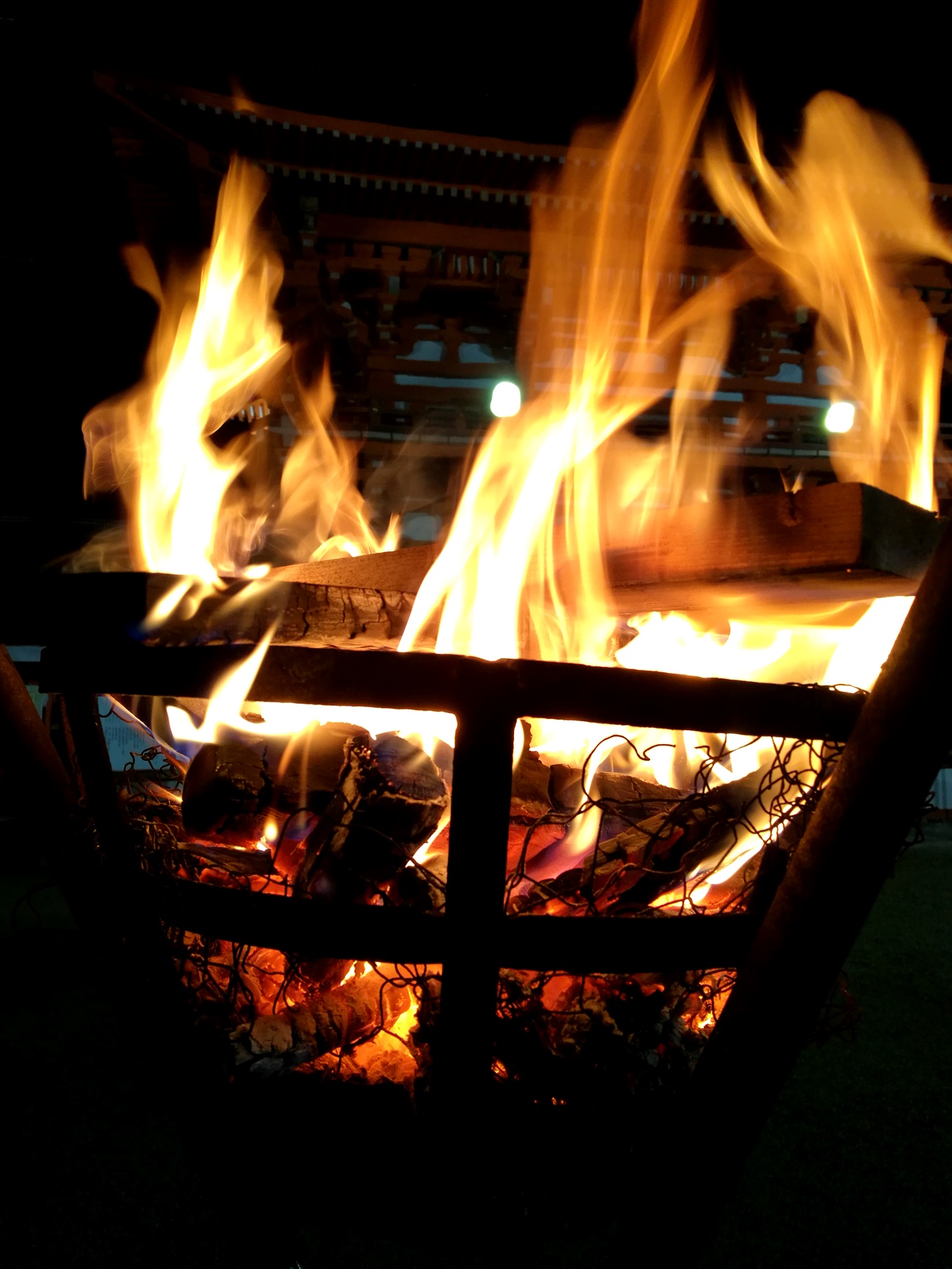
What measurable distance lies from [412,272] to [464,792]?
5047mm

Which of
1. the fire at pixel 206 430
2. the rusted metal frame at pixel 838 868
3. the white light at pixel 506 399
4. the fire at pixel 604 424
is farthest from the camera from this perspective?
the white light at pixel 506 399

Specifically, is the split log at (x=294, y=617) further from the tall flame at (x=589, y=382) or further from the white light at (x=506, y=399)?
the white light at (x=506, y=399)

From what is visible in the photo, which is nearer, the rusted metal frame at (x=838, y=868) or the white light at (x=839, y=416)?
the rusted metal frame at (x=838, y=868)

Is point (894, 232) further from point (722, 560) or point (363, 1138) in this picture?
point (363, 1138)

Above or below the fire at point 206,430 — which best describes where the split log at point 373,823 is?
below

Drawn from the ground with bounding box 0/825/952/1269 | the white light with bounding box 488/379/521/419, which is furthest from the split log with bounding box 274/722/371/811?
the white light with bounding box 488/379/521/419

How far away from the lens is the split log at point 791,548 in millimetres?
1231

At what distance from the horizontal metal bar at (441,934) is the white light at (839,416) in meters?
6.66

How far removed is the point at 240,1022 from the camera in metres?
1.39

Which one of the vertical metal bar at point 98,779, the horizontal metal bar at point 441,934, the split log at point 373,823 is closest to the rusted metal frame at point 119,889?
the vertical metal bar at point 98,779

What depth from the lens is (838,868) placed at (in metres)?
1.01

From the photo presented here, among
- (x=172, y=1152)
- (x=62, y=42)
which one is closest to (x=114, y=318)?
(x=62, y=42)

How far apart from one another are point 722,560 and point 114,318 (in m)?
7.53

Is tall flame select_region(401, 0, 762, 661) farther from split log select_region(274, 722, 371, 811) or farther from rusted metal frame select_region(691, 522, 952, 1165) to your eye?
rusted metal frame select_region(691, 522, 952, 1165)
